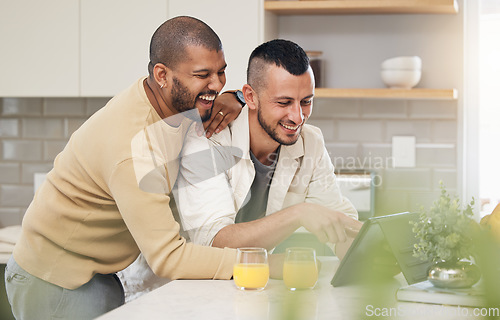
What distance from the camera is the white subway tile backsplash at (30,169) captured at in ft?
10.6

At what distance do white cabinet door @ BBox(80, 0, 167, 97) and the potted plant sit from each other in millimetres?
1897

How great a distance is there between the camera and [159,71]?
1652mm

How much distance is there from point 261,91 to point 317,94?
830 mm

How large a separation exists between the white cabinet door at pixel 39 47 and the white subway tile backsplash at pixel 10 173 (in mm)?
542

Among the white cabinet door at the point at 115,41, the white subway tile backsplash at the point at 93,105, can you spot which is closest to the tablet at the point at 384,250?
the white cabinet door at the point at 115,41

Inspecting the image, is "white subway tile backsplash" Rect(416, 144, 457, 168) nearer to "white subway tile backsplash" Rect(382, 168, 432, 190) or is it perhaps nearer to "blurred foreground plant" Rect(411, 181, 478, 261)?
"white subway tile backsplash" Rect(382, 168, 432, 190)

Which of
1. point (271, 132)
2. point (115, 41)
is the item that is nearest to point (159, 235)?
point (271, 132)

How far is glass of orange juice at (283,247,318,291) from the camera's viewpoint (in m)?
1.28

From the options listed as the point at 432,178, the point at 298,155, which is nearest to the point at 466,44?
the point at 432,178

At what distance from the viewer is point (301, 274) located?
128 cm

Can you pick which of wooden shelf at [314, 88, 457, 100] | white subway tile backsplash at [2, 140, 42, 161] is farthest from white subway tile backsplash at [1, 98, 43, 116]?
wooden shelf at [314, 88, 457, 100]

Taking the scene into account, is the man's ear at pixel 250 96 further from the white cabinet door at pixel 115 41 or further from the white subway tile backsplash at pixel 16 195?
the white subway tile backsplash at pixel 16 195

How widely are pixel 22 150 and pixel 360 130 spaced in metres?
1.87

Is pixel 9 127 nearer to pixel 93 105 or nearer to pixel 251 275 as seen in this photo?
pixel 93 105
